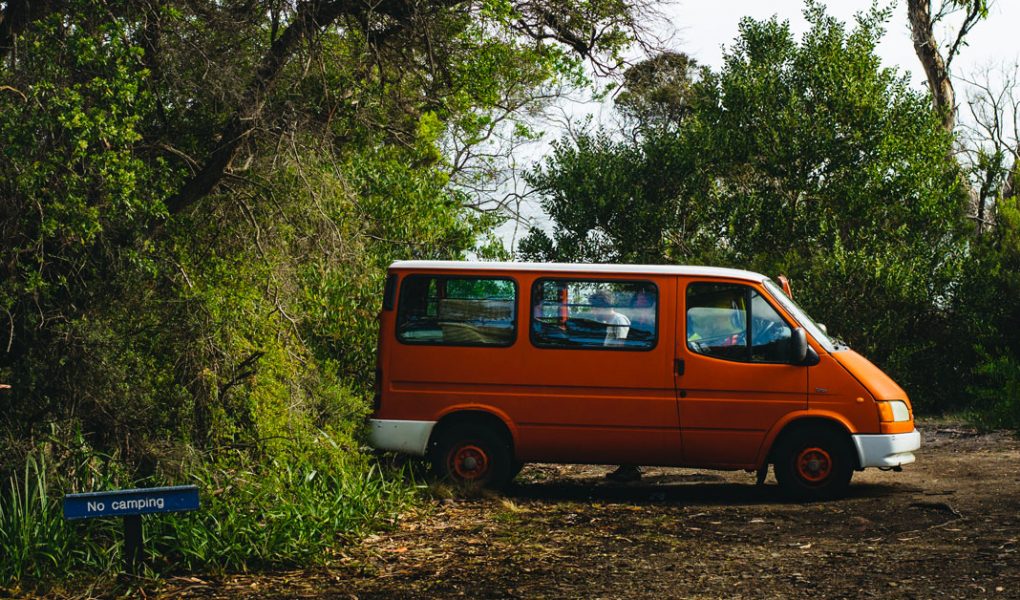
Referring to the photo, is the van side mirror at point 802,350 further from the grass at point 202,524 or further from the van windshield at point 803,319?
the grass at point 202,524

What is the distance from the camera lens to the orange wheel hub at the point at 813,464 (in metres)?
10.3

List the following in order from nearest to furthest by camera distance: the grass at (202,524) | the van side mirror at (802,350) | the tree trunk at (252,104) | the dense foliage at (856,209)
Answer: the grass at (202,524) < the tree trunk at (252,104) < the van side mirror at (802,350) < the dense foliage at (856,209)

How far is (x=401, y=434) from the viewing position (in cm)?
1064

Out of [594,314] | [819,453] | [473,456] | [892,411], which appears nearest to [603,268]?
[594,314]

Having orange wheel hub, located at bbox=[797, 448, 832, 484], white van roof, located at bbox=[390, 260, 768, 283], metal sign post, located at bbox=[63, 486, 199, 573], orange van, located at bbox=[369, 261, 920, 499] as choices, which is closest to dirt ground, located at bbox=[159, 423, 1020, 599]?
orange wheel hub, located at bbox=[797, 448, 832, 484]

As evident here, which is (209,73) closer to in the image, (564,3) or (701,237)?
(564,3)

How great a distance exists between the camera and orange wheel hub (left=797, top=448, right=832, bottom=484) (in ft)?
33.7

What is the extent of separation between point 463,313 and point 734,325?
2.43m

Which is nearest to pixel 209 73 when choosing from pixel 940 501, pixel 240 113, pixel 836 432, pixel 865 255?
pixel 240 113

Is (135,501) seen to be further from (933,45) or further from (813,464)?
(933,45)

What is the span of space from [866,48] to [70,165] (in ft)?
54.6

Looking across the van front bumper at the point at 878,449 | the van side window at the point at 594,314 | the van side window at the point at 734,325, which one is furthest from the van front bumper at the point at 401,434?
the van front bumper at the point at 878,449

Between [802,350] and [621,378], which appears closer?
[802,350]

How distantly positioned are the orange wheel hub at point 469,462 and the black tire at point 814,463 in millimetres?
2610
